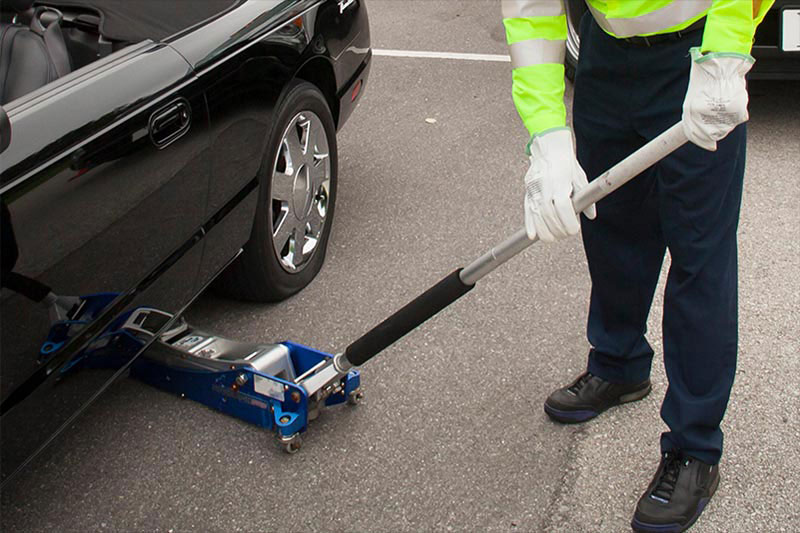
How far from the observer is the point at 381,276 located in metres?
3.79

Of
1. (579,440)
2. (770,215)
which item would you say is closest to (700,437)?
(579,440)

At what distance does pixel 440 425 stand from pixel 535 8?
1370 millimetres

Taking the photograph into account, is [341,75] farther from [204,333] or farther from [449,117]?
[449,117]

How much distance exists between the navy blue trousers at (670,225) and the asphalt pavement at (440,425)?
0.31 metres

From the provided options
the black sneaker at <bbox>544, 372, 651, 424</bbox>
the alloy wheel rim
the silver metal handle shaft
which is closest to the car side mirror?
the silver metal handle shaft

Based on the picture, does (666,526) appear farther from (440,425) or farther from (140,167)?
(140,167)

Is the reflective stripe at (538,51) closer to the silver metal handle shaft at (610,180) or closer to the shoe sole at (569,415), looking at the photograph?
the silver metal handle shaft at (610,180)

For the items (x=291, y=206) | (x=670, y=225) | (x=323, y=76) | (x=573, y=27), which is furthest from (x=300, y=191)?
(x=573, y=27)

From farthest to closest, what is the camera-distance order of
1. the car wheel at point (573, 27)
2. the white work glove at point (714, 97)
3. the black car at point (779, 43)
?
the car wheel at point (573, 27)
the black car at point (779, 43)
the white work glove at point (714, 97)

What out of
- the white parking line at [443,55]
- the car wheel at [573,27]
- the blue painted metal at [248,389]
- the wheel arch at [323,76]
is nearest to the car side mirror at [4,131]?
the blue painted metal at [248,389]

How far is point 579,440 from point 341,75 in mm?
1789

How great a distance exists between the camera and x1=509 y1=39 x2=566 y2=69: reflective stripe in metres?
2.26

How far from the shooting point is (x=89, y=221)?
2301 mm

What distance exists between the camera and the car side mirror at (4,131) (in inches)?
79.9
